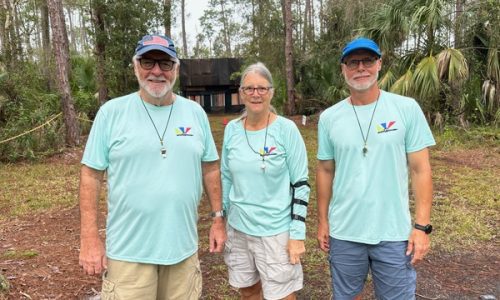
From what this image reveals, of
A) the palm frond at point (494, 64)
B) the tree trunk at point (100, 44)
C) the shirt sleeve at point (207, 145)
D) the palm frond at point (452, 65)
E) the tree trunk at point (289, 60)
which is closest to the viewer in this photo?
the shirt sleeve at point (207, 145)

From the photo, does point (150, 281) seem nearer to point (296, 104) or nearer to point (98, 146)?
point (98, 146)

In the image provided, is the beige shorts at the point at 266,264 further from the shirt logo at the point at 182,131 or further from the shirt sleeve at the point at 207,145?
the shirt logo at the point at 182,131

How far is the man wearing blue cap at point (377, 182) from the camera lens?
2.22 m

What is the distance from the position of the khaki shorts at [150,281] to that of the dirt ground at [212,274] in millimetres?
1212

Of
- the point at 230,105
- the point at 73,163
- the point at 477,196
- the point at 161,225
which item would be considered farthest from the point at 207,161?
the point at 230,105

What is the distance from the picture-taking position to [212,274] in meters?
3.77

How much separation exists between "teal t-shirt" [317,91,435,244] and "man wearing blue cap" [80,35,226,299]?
817mm

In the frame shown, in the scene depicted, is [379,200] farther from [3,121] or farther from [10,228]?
[3,121]

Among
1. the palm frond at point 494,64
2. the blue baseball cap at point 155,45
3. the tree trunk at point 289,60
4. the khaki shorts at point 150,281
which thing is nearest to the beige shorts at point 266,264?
the khaki shorts at point 150,281

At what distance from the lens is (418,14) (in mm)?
9406

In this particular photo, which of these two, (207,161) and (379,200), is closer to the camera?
(379,200)

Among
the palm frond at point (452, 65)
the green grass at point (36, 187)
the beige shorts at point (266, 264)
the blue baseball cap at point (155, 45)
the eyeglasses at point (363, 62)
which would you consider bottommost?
the green grass at point (36, 187)

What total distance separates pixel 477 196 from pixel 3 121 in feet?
31.0

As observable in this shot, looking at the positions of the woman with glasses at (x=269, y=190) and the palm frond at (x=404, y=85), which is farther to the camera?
the palm frond at (x=404, y=85)
